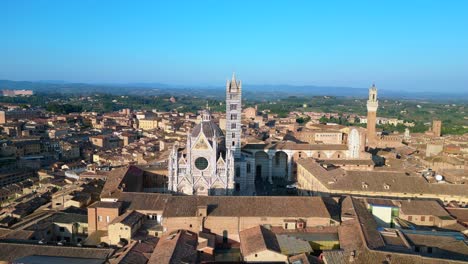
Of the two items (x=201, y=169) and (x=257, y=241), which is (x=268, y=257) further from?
(x=201, y=169)

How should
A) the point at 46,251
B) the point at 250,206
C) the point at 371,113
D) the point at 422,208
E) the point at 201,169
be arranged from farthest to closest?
the point at 371,113 < the point at 201,169 < the point at 422,208 < the point at 250,206 < the point at 46,251

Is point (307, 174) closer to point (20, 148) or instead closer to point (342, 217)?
point (342, 217)

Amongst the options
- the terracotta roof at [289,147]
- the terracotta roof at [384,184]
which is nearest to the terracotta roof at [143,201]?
the terracotta roof at [384,184]

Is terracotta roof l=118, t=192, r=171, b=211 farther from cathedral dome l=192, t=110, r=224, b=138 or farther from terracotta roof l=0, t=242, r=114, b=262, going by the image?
cathedral dome l=192, t=110, r=224, b=138

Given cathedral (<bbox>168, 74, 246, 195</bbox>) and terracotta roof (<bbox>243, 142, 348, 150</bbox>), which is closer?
cathedral (<bbox>168, 74, 246, 195</bbox>)

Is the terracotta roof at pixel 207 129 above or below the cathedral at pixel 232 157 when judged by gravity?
above

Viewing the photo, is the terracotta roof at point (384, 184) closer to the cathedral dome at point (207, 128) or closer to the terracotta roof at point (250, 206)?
the terracotta roof at point (250, 206)

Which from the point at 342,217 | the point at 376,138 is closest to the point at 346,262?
the point at 342,217

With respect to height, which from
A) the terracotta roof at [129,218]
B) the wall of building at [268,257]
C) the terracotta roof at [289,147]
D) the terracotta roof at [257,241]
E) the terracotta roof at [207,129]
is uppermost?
the terracotta roof at [207,129]

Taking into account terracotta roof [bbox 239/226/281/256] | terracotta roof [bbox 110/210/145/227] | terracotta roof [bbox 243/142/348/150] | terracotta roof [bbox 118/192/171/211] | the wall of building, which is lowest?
the wall of building

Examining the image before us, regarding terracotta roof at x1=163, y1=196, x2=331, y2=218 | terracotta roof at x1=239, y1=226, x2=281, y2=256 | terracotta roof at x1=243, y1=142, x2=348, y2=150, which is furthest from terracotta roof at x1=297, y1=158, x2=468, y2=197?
terracotta roof at x1=243, y1=142, x2=348, y2=150

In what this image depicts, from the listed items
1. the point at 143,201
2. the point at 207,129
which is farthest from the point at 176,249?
the point at 207,129
